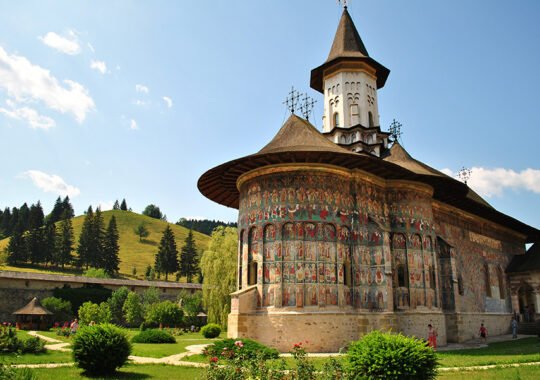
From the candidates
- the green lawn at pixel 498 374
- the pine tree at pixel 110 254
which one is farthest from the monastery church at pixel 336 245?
the pine tree at pixel 110 254

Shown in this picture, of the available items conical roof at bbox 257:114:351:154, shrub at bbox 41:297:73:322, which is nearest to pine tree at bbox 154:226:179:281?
shrub at bbox 41:297:73:322

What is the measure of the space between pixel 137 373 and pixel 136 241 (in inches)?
3438

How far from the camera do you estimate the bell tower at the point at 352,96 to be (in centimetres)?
2591

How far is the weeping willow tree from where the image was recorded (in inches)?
1006

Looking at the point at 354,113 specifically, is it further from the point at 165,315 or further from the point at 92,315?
the point at 92,315

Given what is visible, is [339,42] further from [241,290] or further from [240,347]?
[240,347]

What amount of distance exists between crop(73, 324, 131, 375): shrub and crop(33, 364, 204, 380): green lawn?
0.28 m

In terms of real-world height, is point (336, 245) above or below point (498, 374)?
above

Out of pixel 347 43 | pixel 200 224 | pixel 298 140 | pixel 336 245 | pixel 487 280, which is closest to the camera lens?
pixel 336 245

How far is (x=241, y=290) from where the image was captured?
17.2 metres

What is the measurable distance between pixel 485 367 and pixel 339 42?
2184 centimetres

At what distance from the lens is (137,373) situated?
10.5 m

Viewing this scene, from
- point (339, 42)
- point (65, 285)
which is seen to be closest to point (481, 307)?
point (339, 42)

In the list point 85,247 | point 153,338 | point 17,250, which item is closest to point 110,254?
point 85,247
